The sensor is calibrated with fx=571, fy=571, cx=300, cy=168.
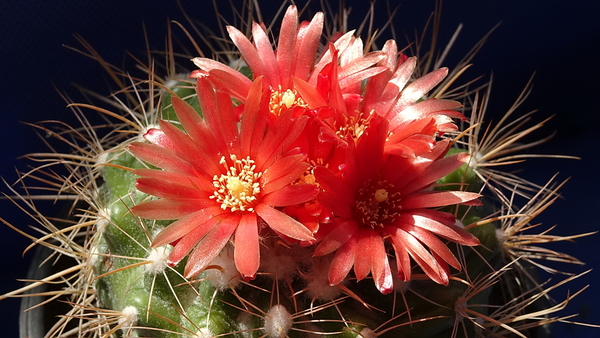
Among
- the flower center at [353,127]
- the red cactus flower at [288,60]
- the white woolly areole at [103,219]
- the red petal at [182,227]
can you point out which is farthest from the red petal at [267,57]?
the white woolly areole at [103,219]

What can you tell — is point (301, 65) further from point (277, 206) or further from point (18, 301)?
point (18, 301)

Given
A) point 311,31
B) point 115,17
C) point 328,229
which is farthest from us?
point 115,17

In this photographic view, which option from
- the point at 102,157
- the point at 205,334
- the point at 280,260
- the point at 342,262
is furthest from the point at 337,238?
the point at 102,157

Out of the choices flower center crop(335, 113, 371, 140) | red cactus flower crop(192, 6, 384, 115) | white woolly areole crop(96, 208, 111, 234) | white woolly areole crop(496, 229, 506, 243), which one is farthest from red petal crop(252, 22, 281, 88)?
white woolly areole crop(496, 229, 506, 243)

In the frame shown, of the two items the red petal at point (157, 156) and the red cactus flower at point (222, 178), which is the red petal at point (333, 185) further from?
the red petal at point (157, 156)

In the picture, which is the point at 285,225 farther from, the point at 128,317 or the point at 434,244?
the point at 128,317

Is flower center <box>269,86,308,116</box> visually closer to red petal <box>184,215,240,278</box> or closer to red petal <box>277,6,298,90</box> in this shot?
red petal <box>277,6,298,90</box>

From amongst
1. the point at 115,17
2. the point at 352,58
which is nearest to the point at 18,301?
the point at 115,17
